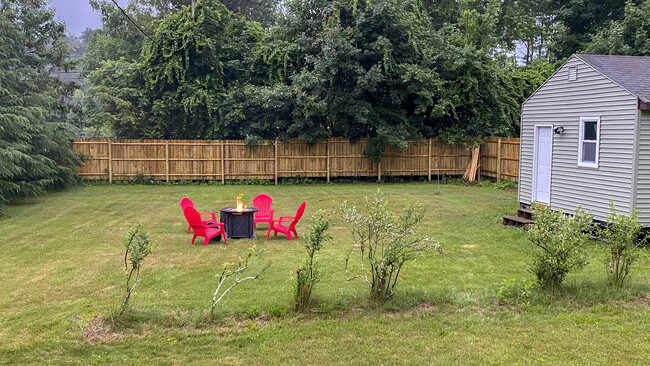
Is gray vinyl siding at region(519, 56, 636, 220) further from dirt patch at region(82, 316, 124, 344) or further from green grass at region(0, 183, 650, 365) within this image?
dirt patch at region(82, 316, 124, 344)

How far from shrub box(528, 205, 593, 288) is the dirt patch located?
15.1 ft

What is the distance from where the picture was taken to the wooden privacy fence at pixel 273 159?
773 inches

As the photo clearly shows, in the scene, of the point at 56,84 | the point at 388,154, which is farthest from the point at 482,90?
the point at 56,84

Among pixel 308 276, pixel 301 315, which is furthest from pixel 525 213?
pixel 301 315

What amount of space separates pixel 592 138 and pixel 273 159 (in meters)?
12.5

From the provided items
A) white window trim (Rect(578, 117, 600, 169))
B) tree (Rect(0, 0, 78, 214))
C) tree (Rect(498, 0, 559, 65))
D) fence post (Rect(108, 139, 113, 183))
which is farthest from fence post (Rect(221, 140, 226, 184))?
A: tree (Rect(498, 0, 559, 65))

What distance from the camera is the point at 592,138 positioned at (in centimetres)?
1030

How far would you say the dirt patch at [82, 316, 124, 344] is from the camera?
16.1ft

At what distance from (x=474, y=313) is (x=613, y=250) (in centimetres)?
203

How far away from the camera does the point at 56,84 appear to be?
23844 mm

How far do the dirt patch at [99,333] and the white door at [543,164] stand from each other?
9.56m

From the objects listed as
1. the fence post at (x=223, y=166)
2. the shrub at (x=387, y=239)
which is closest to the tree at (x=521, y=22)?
the fence post at (x=223, y=166)

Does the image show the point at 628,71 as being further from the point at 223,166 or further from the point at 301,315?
the point at 223,166

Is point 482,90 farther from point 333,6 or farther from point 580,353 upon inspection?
point 580,353
